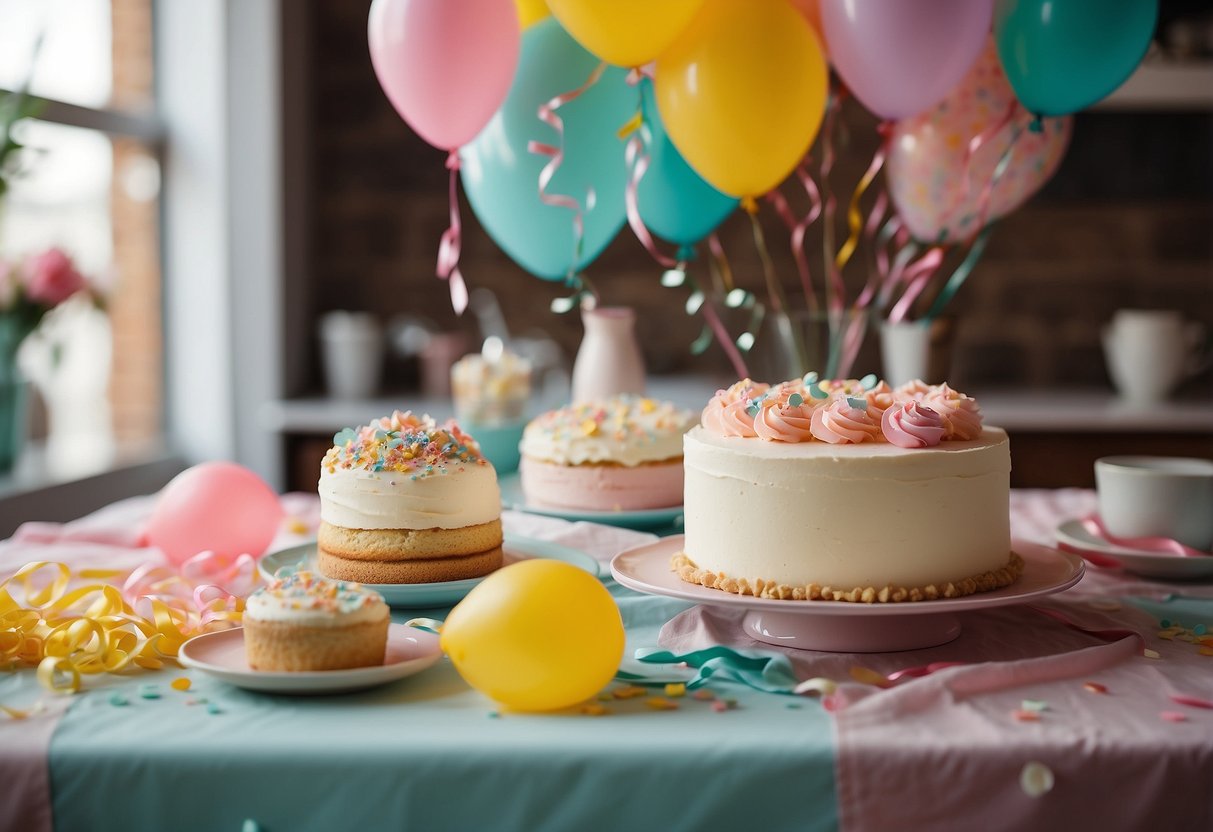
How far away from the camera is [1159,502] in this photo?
4.88ft

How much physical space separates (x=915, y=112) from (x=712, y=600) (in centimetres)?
90

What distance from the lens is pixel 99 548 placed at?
5.29 feet

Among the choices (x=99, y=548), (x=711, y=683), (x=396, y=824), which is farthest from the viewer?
(x=99, y=548)

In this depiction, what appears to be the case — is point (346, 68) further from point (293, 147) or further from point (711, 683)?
point (711, 683)

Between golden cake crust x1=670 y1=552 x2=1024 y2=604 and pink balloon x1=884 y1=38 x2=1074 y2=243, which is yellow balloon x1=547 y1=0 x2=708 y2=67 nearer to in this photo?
golden cake crust x1=670 y1=552 x2=1024 y2=604

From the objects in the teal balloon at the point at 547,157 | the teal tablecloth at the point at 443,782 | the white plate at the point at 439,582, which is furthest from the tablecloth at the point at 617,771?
the teal balloon at the point at 547,157

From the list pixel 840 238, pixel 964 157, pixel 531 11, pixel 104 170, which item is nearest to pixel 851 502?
pixel 531 11

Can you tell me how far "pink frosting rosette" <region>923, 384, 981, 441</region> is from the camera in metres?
1.23

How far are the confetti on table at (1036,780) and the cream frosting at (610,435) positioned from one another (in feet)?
2.98

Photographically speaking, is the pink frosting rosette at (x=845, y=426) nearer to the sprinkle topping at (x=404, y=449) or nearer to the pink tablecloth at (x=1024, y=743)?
the pink tablecloth at (x=1024, y=743)

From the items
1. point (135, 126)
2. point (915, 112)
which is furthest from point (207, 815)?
point (135, 126)

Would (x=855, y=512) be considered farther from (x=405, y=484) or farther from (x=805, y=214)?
(x=805, y=214)

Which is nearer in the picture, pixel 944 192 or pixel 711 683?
pixel 711 683

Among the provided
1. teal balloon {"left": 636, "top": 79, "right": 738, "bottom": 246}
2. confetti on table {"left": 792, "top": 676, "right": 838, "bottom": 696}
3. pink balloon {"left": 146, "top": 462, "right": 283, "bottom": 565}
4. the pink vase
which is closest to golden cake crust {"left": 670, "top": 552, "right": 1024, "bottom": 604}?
confetti on table {"left": 792, "top": 676, "right": 838, "bottom": 696}
